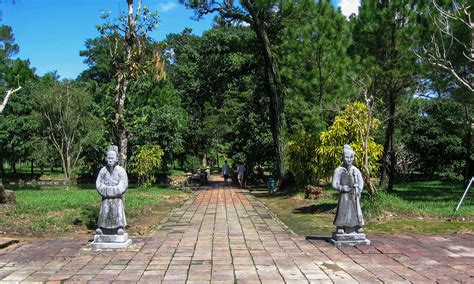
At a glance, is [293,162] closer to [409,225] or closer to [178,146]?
[409,225]

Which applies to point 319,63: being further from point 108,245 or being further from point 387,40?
point 108,245

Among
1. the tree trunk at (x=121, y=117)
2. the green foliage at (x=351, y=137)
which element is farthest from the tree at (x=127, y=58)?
the green foliage at (x=351, y=137)

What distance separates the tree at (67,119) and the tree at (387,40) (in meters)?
17.7

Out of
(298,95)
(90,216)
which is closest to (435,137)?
(298,95)

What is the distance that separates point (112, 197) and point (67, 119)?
22974 millimetres

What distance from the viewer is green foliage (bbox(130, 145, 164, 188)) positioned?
22969 mm

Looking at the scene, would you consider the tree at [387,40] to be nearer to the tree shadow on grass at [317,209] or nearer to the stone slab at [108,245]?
the tree shadow on grass at [317,209]

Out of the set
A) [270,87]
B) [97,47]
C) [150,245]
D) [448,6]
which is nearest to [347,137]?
[448,6]

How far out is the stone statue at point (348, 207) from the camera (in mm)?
8016

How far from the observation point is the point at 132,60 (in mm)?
11570

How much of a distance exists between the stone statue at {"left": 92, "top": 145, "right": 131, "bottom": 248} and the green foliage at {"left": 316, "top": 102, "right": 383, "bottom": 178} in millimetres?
7894

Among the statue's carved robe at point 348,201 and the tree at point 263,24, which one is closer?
the statue's carved robe at point 348,201

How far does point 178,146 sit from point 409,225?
1877cm

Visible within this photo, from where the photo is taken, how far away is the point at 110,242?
773 cm
